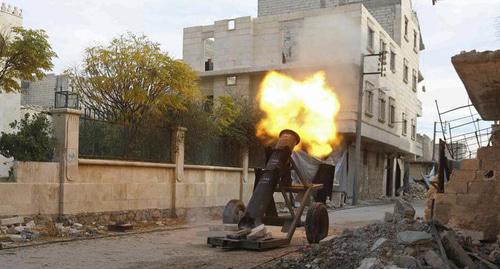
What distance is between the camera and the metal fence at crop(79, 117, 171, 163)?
1467cm

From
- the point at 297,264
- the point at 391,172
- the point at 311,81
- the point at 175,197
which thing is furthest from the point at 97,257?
the point at 391,172

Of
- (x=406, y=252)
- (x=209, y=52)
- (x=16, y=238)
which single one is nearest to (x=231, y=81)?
(x=209, y=52)

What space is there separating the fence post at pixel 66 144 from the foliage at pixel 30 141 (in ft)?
0.62

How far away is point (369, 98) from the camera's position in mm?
33594

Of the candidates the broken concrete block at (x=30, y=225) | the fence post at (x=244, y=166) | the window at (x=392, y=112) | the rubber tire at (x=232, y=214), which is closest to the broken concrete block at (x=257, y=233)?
the rubber tire at (x=232, y=214)

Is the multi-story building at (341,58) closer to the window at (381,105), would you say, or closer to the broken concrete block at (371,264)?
the window at (381,105)

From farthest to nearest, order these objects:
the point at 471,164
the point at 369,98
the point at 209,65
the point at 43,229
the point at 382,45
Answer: the point at 209,65
the point at 382,45
the point at 369,98
the point at 43,229
the point at 471,164

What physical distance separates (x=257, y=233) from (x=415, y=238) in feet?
11.7

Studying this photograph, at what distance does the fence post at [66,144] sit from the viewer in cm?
1350

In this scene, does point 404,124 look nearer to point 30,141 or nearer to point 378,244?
point 30,141

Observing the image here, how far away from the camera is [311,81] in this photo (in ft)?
62.6

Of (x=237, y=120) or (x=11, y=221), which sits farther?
(x=237, y=120)

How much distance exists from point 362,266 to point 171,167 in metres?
10.6

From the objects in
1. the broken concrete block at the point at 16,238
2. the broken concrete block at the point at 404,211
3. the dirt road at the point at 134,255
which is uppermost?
the broken concrete block at the point at 404,211
